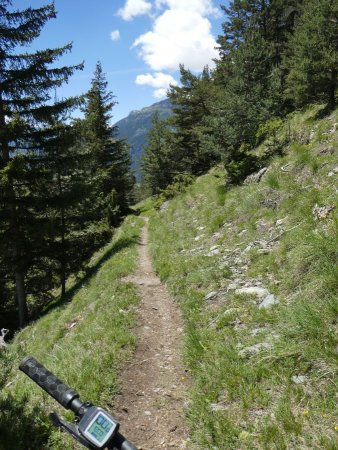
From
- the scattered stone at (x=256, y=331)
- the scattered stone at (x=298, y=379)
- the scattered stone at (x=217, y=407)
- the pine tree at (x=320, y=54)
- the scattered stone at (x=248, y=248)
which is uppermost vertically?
the pine tree at (x=320, y=54)

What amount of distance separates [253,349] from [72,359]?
4018mm

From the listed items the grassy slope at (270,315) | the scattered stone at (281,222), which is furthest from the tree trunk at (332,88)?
the scattered stone at (281,222)

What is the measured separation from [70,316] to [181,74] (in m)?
32.3

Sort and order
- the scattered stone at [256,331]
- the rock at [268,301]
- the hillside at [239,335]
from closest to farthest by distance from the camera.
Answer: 1. the hillside at [239,335]
2. the scattered stone at [256,331]
3. the rock at [268,301]

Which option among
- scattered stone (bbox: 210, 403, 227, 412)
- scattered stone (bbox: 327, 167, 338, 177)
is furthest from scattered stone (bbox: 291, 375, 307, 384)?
scattered stone (bbox: 327, 167, 338, 177)

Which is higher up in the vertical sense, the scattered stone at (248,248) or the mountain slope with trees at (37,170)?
the mountain slope with trees at (37,170)

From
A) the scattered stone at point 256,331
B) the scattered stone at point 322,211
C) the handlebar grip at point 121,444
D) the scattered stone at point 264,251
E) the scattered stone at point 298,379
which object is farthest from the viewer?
the scattered stone at point 264,251

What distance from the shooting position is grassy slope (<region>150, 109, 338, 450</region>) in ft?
15.1

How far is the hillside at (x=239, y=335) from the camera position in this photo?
189 inches

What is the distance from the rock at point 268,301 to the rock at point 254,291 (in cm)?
23

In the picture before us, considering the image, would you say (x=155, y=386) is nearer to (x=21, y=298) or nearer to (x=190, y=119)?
(x=21, y=298)

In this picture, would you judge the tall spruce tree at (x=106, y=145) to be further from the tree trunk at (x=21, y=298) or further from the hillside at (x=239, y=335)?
the hillside at (x=239, y=335)

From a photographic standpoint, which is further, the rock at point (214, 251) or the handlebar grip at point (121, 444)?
the rock at point (214, 251)

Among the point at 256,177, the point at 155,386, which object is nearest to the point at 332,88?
the point at 256,177
